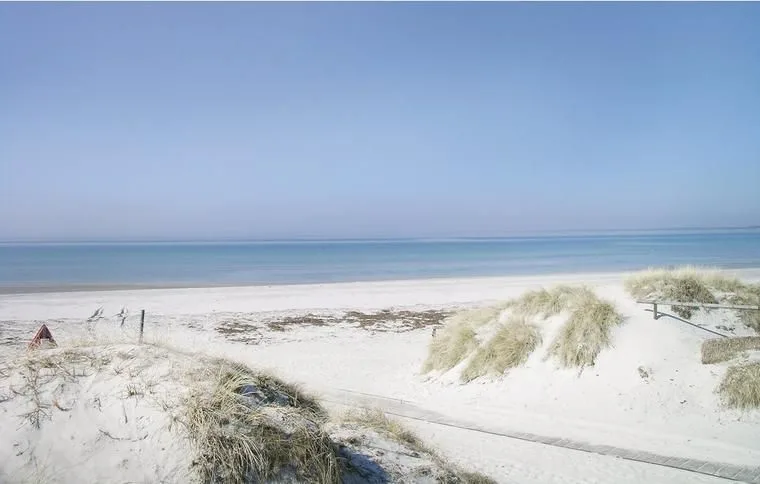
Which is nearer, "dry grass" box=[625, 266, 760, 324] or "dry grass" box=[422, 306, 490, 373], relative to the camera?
"dry grass" box=[625, 266, 760, 324]

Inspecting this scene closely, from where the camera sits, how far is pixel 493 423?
10.1 metres

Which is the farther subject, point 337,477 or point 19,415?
point 337,477

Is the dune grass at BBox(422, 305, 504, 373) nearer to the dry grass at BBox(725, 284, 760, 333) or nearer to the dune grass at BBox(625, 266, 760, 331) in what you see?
the dune grass at BBox(625, 266, 760, 331)

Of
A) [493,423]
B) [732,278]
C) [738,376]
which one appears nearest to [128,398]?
[493,423]

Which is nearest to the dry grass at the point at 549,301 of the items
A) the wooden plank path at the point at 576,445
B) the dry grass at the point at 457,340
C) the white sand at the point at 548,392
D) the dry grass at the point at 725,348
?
the dry grass at the point at 457,340

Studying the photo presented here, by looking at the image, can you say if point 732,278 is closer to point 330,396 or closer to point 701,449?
point 701,449

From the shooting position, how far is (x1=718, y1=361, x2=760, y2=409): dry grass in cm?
929

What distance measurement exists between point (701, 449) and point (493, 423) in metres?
3.17

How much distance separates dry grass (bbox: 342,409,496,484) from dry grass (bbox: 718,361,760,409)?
16.8 feet

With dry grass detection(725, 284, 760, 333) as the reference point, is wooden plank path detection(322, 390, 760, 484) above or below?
below

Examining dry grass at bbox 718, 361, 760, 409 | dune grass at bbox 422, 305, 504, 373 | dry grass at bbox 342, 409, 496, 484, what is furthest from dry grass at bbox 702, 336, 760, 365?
dry grass at bbox 342, 409, 496, 484

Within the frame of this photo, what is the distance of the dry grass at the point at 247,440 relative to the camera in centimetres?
434

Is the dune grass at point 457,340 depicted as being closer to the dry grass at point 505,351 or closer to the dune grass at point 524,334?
the dune grass at point 524,334

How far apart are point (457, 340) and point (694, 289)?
17.8ft
